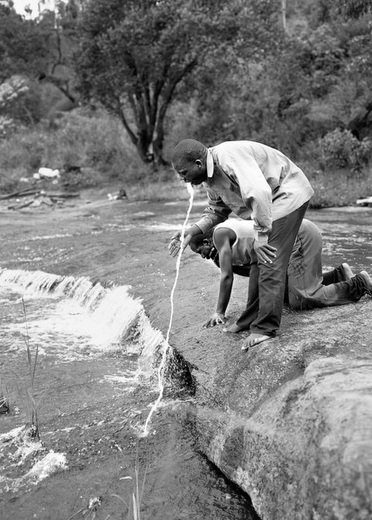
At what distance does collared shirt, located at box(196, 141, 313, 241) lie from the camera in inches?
134

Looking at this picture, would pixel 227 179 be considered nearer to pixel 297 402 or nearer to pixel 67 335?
pixel 297 402

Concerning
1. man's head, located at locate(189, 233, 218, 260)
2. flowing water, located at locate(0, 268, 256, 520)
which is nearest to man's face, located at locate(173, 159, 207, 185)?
man's head, located at locate(189, 233, 218, 260)

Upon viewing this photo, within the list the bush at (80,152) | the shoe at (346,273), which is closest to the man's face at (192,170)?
the shoe at (346,273)

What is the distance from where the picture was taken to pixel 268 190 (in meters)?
3.40

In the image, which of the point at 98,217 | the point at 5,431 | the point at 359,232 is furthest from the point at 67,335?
the point at 98,217

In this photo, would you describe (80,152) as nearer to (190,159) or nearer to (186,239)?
(186,239)

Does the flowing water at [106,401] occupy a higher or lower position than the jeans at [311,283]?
lower

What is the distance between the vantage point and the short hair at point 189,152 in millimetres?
3576

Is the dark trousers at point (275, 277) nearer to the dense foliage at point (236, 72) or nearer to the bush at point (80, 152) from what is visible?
the dense foliage at point (236, 72)

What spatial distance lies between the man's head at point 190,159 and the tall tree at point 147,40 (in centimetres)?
1559

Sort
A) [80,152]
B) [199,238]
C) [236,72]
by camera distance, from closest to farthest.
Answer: [199,238]
[236,72]
[80,152]

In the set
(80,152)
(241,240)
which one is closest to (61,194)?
(80,152)

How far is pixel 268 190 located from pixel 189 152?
60cm

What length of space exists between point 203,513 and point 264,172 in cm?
218
